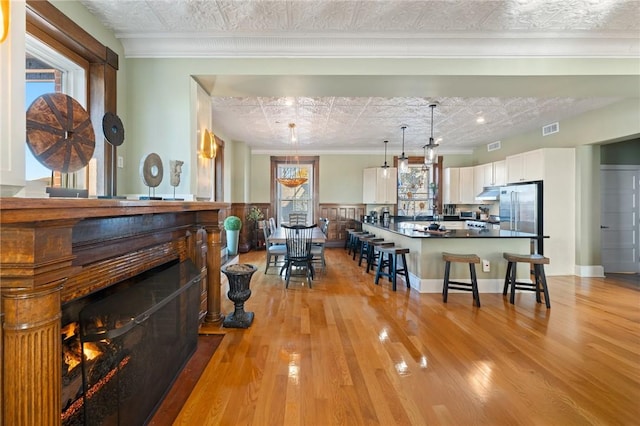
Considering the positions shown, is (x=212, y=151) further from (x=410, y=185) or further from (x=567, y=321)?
(x=410, y=185)

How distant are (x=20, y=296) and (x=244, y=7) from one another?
2459 millimetres

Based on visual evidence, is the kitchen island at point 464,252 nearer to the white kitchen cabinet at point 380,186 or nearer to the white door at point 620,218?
the white door at point 620,218

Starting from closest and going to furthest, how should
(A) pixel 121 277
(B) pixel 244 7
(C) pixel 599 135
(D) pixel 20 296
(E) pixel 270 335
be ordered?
(D) pixel 20 296, (A) pixel 121 277, (B) pixel 244 7, (E) pixel 270 335, (C) pixel 599 135

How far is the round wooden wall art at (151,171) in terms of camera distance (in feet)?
7.18

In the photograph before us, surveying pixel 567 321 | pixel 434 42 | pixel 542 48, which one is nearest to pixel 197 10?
pixel 434 42

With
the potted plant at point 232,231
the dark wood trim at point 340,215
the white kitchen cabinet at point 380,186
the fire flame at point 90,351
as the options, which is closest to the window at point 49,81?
the fire flame at point 90,351

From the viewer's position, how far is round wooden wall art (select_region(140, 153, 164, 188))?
2.19m

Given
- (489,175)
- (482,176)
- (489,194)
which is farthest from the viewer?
(482,176)

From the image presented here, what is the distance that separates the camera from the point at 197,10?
241 centimetres

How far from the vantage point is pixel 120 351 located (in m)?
1.36

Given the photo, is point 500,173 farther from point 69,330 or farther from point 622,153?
point 69,330

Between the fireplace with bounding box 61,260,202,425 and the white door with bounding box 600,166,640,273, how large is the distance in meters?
6.96

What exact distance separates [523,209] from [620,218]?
1.73 meters

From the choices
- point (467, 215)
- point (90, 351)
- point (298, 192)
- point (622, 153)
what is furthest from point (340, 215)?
point (90, 351)
